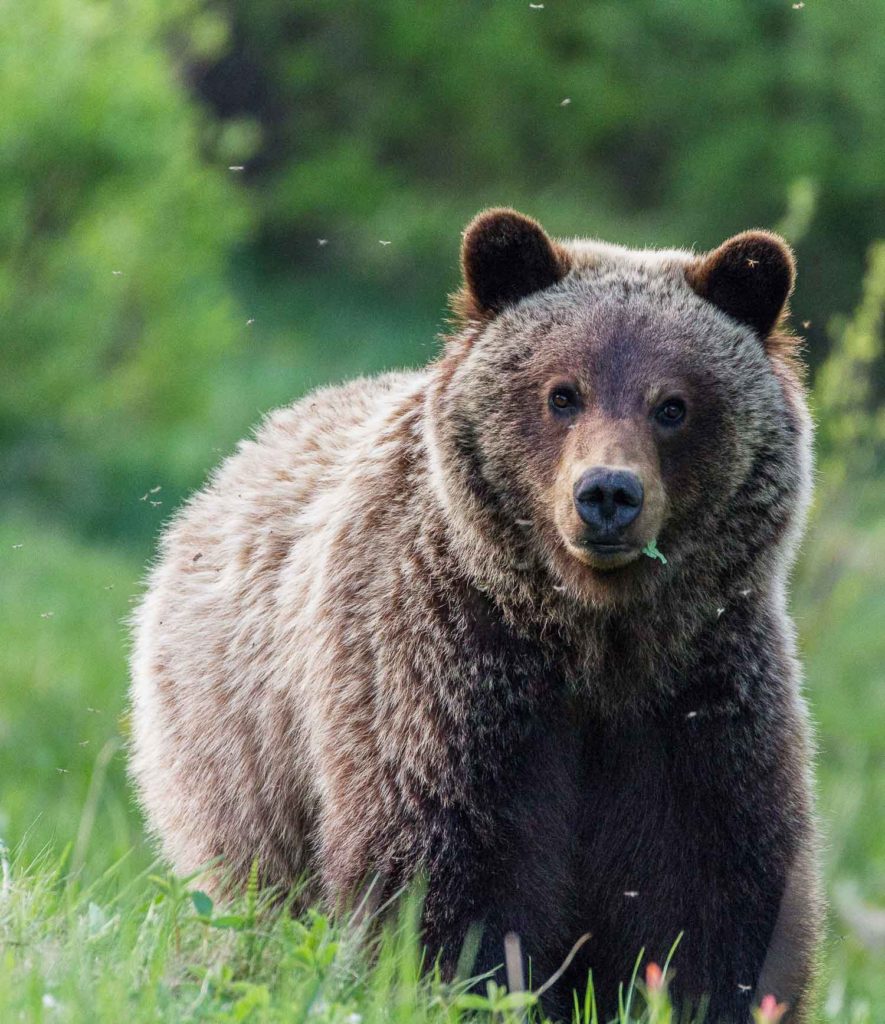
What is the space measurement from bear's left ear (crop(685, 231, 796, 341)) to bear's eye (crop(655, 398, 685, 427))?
432 mm

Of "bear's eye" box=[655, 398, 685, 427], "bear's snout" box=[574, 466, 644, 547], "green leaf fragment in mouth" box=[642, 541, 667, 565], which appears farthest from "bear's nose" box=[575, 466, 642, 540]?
"bear's eye" box=[655, 398, 685, 427]

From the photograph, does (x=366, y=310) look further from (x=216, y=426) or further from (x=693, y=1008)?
(x=693, y=1008)

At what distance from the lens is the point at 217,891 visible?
5.27 m

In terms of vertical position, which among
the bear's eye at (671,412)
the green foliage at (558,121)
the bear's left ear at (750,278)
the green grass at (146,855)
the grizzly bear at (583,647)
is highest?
the green foliage at (558,121)

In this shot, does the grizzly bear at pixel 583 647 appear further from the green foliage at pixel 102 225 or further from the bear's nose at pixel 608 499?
the green foliage at pixel 102 225

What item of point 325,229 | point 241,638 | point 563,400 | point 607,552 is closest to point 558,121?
point 325,229

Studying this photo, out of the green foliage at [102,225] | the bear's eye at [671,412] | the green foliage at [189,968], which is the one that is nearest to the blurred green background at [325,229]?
the green foliage at [102,225]

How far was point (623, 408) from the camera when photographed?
4492 millimetres

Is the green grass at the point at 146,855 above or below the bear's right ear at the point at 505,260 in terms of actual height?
below

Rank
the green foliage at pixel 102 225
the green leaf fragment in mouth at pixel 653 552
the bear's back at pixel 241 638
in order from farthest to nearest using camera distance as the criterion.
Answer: the green foliage at pixel 102 225 → the bear's back at pixel 241 638 → the green leaf fragment in mouth at pixel 653 552

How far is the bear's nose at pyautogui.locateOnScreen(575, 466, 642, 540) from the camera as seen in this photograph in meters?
4.18

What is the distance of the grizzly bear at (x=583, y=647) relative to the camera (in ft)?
14.7

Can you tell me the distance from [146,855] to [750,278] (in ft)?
14.1

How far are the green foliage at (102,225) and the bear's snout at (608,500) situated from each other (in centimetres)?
836
